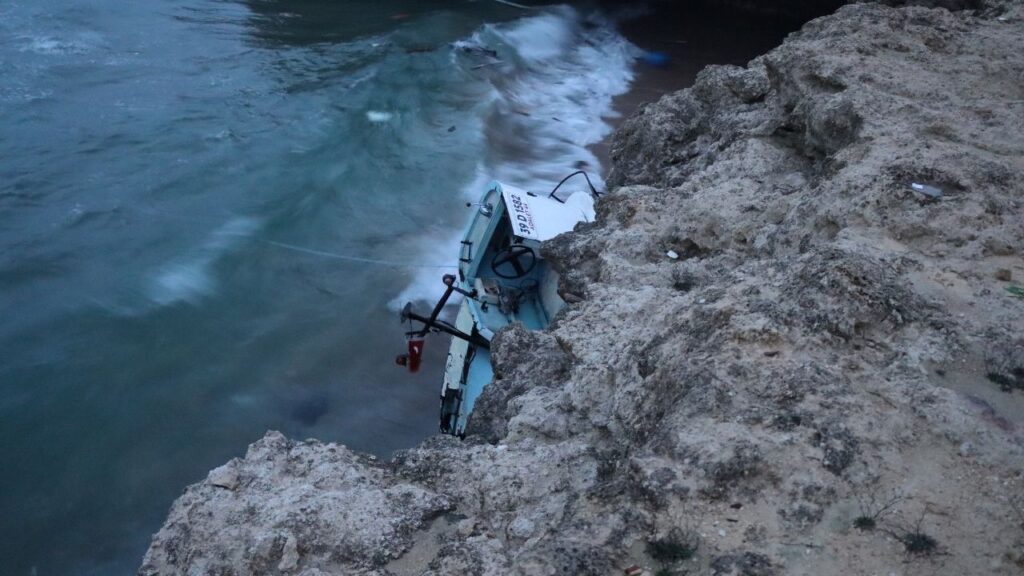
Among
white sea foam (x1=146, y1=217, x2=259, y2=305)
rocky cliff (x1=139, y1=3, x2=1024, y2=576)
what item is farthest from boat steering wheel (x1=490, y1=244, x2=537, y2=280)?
white sea foam (x1=146, y1=217, x2=259, y2=305)

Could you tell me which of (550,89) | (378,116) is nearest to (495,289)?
(378,116)

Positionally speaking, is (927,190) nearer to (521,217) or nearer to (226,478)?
(226,478)

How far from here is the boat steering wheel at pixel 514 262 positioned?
31.7 ft

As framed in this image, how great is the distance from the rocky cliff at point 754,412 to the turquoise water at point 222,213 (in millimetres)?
6322

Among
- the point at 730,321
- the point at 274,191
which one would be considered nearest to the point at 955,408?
the point at 730,321

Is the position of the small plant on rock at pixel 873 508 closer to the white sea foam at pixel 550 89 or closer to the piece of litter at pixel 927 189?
the piece of litter at pixel 927 189

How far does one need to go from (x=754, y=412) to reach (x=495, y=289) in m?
6.19

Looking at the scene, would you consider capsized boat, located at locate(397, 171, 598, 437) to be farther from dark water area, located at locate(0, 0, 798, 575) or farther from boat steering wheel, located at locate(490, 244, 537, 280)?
dark water area, located at locate(0, 0, 798, 575)

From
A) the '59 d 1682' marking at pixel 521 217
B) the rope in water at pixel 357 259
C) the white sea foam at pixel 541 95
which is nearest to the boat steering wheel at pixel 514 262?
the '59 d 1682' marking at pixel 521 217

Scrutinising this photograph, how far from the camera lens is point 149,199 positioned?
16.8 metres

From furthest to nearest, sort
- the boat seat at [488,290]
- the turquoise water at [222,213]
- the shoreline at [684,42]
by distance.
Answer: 1. the shoreline at [684,42]
2. the turquoise water at [222,213]
3. the boat seat at [488,290]

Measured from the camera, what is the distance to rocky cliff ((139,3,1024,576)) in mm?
3596

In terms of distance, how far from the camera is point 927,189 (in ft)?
18.0

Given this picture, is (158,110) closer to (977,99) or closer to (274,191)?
(274,191)
